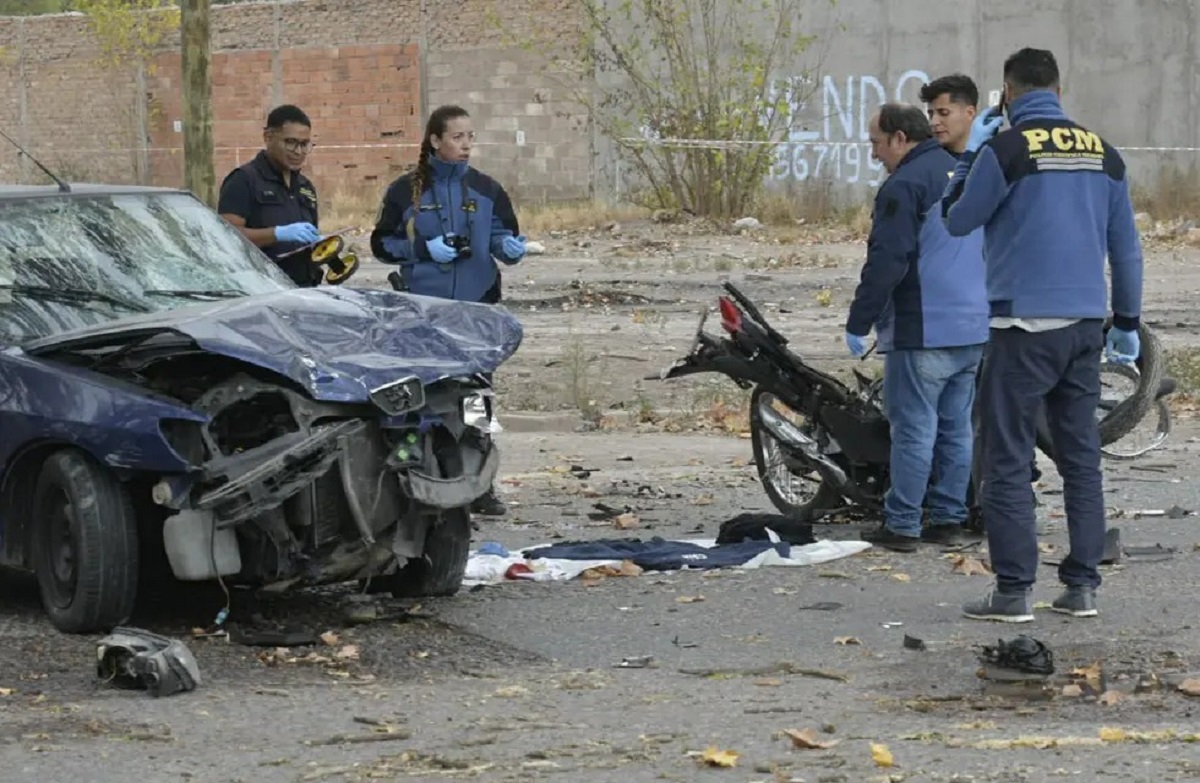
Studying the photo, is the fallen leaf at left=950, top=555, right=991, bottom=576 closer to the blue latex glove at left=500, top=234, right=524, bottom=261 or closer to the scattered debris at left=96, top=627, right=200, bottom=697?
the blue latex glove at left=500, top=234, right=524, bottom=261

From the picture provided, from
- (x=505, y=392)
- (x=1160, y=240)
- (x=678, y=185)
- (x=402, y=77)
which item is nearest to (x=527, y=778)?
(x=505, y=392)

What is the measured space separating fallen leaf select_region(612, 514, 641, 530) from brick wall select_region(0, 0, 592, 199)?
27.3m

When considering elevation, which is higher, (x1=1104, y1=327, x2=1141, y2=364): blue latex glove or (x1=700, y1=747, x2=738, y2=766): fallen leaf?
(x1=1104, y1=327, x2=1141, y2=364): blue latex glove

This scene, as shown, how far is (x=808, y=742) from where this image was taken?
620cm

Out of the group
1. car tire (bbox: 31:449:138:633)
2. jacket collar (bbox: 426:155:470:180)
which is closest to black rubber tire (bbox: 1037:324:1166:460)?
jacket collar (bbox: 426:155:470:180)

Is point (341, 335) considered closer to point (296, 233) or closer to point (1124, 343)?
point (296, 233)

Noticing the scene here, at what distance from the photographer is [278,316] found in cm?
826

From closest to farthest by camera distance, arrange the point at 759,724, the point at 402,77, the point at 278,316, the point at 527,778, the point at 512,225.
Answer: the point at 527,778 < the point at 759,724 < the point at 278,316 < the point at 512,225 < the point at 402,77

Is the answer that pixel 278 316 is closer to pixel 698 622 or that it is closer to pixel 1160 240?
pixel 698 622

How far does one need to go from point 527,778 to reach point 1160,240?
23134 mm

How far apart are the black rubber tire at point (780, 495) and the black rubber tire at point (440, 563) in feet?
7.56

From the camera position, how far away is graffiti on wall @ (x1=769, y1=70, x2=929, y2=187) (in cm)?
3434

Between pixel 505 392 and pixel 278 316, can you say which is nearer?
pixel 278 316

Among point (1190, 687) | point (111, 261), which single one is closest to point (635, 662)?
point (1190, 687)
